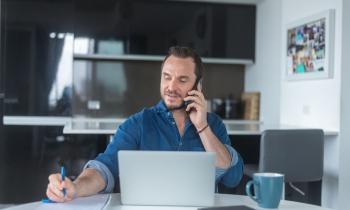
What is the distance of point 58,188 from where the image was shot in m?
1.16

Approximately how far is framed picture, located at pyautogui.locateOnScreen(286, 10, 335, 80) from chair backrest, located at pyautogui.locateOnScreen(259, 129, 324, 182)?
0.53m

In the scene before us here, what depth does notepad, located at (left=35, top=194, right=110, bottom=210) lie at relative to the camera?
1.14m

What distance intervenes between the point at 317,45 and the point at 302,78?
30 centimetres

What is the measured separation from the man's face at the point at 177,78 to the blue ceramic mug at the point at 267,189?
1.40 feet

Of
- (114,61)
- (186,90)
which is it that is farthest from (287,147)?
(114,61)

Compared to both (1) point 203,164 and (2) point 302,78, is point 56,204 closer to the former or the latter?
(1) point 203,164

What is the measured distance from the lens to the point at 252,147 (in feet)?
11.1

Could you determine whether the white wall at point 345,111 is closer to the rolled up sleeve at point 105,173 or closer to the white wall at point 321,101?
the white wall at point 321,101

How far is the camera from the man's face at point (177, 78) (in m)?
1.45

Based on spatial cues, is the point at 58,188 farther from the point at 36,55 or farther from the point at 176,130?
the point at 36,55

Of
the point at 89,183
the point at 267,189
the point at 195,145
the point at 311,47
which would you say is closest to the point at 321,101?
the point at 311,47

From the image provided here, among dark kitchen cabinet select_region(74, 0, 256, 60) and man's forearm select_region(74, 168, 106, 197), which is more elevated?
dark kitchen cabinet select_region(74, 0, 256, 60)

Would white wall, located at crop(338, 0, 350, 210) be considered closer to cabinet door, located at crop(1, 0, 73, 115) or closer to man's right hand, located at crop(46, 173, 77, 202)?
man's right hand, located at crop(46, 173, 77, 202)

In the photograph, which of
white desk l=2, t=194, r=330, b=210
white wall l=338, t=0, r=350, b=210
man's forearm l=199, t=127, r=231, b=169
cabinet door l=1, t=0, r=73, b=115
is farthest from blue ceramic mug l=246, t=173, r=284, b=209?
cabinet door l=1, t=0, r=73, b=115
